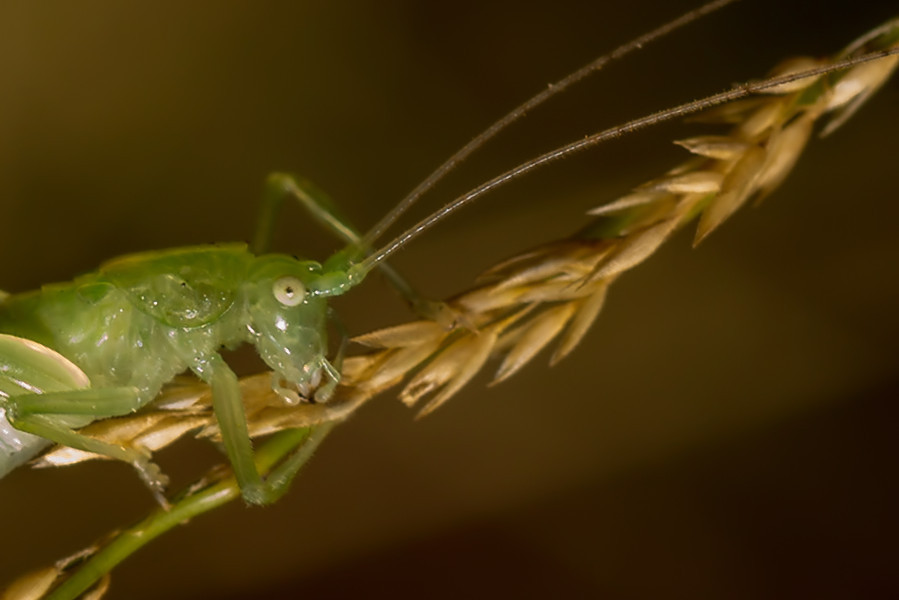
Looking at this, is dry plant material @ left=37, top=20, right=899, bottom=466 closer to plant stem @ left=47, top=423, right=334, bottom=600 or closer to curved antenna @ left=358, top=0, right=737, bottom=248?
plant stem @ left=47, top=423, right=334, bottom=600

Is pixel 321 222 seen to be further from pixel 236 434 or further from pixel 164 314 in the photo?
pixel 236 434

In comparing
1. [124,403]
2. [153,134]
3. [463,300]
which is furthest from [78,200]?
[463,300]

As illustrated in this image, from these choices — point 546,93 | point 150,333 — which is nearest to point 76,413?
point 150,333

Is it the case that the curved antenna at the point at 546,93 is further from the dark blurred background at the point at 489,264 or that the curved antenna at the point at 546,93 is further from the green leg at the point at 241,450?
the dark blurred background at the point at 489,264

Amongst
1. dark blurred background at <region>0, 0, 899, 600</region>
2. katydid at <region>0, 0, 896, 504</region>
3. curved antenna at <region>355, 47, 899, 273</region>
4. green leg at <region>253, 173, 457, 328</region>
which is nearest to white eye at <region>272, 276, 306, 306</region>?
katydid at <region>0, 0, 896, 504</region>

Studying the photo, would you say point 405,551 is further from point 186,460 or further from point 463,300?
point 463,300

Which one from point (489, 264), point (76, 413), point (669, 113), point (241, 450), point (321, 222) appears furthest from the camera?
point (489, 264)
